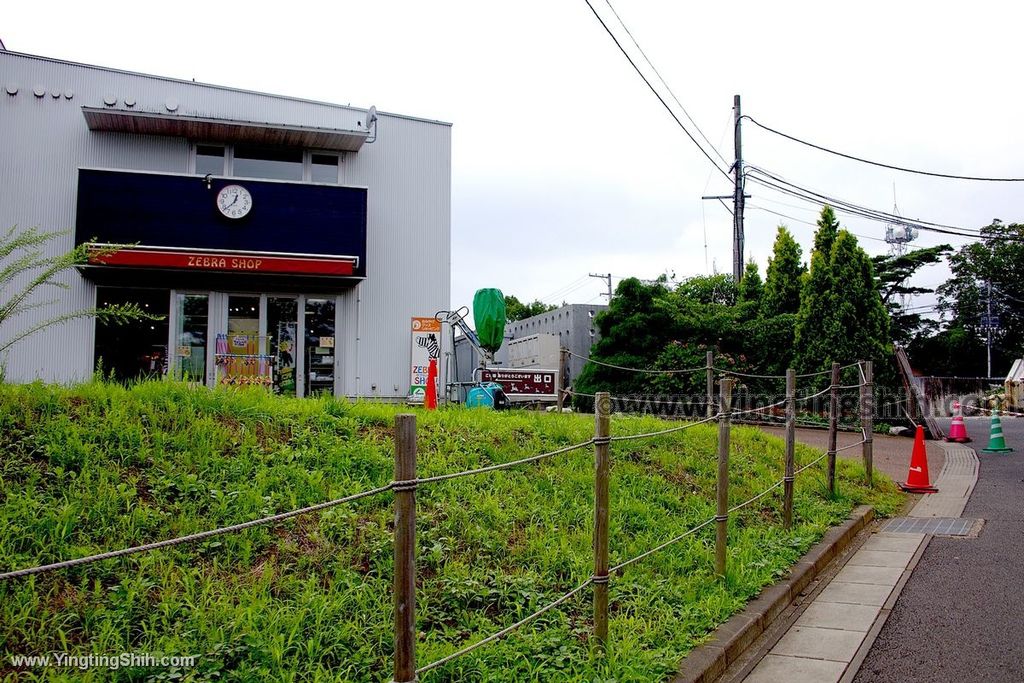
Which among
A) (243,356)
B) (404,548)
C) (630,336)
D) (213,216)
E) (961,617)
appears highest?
(213,216)

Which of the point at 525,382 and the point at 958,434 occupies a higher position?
the point at 525,382

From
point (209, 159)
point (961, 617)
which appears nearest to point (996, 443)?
point (961, 617)

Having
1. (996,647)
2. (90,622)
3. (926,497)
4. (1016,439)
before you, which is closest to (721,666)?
(996,647)

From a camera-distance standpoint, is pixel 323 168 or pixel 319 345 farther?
pixel 323 168

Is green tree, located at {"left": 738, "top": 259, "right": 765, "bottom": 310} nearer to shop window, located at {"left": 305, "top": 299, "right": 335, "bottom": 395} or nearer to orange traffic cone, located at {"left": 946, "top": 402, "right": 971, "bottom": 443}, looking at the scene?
orange traffic cone, located at {"left": 946, "top": 402, "right": 971, "bottom": 443}

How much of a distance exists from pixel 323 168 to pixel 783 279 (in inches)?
501

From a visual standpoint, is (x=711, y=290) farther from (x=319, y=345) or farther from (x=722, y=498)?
(x=722, y=498)

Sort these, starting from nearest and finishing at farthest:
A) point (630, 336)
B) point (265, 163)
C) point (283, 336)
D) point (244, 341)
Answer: point (244, 341), point (283, 336), point (265, 163), point (630, 336)

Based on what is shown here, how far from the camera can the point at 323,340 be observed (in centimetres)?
1541

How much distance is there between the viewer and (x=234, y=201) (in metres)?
14.5

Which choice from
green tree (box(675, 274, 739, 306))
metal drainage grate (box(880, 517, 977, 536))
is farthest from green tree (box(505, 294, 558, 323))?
metal drainage grate (box(880, 517, 977, 536))

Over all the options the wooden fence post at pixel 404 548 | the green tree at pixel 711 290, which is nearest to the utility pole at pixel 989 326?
the green tree at pixel 711 290

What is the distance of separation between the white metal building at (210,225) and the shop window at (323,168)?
0.14 ft

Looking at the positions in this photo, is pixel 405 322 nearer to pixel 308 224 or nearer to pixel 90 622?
pixel 308 224
